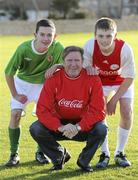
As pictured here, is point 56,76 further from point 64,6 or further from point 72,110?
point 64,6

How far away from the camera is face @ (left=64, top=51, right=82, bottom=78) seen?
610cm

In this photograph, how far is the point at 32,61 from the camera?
6.87 m

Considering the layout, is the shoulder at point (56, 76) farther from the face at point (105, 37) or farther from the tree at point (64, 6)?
the tree at point (64, 6)

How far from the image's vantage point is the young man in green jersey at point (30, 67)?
21.8ft

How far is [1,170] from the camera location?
6.45 meters

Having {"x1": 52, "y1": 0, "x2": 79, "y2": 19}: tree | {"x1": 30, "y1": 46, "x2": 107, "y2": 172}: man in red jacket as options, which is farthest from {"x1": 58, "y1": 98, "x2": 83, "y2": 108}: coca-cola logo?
{"x1": 52, "y1": 0, "x2": 79, "y2": 19}: tree

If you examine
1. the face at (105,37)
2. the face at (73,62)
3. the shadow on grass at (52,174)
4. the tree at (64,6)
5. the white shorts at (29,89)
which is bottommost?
the shadow on grass at (52,174)

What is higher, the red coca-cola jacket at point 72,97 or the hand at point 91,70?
the hand at point 91,70

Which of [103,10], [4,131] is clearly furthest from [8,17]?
[4,131]

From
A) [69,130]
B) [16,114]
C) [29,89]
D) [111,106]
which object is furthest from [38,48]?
[69,130]

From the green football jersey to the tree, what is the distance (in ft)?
196

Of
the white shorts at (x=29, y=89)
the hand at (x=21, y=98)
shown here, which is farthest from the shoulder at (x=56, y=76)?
the white shorts at (x=29, y=89)

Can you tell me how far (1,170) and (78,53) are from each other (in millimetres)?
1693

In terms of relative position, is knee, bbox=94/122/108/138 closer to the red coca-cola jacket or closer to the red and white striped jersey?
the red coca-cola jacket
